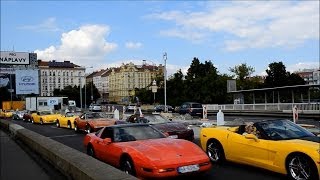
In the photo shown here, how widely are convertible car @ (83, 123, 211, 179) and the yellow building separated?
509ft

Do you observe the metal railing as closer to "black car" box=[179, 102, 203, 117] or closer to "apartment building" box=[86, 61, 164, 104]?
"black car" box=[179, 102, 203, 117]

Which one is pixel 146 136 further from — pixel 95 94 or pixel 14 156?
pixel 95 94

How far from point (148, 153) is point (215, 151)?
306cm

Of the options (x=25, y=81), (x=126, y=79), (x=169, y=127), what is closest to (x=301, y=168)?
(x=169, y=127)

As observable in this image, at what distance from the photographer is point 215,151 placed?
10.8 metres

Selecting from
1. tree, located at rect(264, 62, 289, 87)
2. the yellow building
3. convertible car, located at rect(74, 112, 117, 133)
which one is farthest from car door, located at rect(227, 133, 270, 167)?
the yellow building

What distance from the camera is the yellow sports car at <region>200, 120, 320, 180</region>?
790cm

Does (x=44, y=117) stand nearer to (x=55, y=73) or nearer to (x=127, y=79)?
(x=55, y=73)

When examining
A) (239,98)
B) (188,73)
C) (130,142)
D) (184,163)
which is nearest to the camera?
(184,163)

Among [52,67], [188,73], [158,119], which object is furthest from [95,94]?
[158,119]

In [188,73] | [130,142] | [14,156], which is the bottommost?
[14,156]

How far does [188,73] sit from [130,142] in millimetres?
80254

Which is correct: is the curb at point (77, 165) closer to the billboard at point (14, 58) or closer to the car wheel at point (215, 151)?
the car wheel at point (215, 151)

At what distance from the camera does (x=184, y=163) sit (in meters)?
7.95
